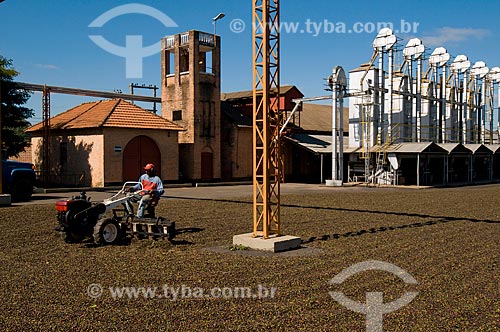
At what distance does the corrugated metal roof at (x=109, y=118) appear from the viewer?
31.6 m

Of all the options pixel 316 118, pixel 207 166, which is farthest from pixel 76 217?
pixel 316 118

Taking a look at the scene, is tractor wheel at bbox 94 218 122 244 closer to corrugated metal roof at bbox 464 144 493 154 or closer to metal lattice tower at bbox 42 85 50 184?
metal lattice tower at bbox 42 85 50 184

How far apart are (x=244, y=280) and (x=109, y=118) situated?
2535 centimetres

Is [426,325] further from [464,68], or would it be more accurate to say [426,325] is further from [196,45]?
[464,68]

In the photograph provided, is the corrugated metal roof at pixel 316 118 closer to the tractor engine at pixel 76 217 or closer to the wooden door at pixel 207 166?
the wooden door at pixel 207 166

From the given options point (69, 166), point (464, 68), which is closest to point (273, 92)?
point (69, 166)

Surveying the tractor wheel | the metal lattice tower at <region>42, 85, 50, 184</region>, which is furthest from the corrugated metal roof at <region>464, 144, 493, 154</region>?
the tractor wheel

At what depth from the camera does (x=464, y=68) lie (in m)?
47.3

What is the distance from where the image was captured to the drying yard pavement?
20.0 feet

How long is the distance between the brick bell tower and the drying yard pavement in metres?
22.1

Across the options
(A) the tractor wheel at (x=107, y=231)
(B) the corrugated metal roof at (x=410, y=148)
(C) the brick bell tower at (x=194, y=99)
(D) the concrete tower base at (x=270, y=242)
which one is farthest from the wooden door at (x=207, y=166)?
(D) the concrete tower base at (x=270, y=242)

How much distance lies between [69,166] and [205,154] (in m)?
9.36

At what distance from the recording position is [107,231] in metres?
11.2

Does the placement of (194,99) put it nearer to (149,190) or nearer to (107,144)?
(107,144)
